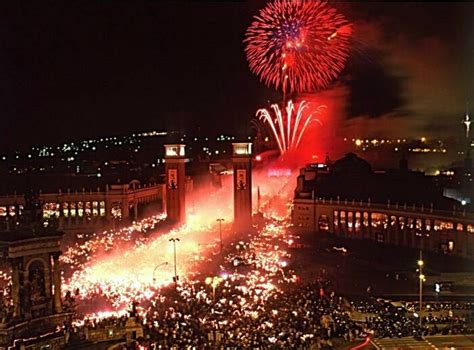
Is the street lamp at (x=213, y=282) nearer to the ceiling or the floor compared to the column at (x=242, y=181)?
nearer to the floor

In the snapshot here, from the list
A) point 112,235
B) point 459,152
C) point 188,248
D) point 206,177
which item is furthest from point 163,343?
point 459,152

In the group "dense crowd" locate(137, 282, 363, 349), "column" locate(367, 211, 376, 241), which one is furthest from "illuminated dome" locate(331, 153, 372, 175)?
"dense crowd" locate(137, 282, 363, 349)

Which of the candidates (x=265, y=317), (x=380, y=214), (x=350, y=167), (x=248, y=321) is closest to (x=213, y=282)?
(x=265, y=317)

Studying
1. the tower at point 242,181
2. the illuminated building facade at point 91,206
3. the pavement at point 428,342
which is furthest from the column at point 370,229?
the pavement at point 428,342

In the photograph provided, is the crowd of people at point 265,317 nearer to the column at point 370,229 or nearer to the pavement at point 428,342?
the pavement at point 428,342

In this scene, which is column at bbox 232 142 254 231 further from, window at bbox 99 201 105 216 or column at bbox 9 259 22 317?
column at bbox 9 259 22 317

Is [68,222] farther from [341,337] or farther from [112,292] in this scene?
[341,337]

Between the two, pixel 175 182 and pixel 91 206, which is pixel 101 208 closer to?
pixel 91 206
